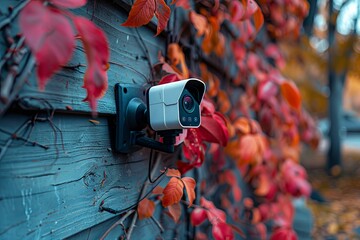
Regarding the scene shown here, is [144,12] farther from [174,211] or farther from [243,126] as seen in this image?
[243,126]

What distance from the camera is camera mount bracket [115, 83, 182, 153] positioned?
0.81 meters

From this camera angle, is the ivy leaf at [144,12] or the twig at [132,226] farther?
the twig at [132,226]

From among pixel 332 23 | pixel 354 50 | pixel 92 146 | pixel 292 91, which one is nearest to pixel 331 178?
pixel 354 50

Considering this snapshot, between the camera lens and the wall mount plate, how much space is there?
0.12 metres

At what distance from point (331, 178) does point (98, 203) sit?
5596 millimetres

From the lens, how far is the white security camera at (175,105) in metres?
0.74

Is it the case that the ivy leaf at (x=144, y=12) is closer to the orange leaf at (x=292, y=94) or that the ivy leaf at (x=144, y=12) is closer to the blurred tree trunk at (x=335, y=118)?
the orange leaf at (x=292, y=94)

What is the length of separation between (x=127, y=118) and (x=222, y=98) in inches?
33.1

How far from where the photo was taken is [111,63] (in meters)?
0.80

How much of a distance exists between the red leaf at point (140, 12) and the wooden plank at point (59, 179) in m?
0.22

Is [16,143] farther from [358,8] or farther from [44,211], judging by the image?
[358,8]

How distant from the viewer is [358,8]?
17.2ft

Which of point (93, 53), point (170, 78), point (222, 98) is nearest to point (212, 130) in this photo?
point (170, 78)

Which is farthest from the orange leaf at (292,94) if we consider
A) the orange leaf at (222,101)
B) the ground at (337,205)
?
the ground at (337,205)
